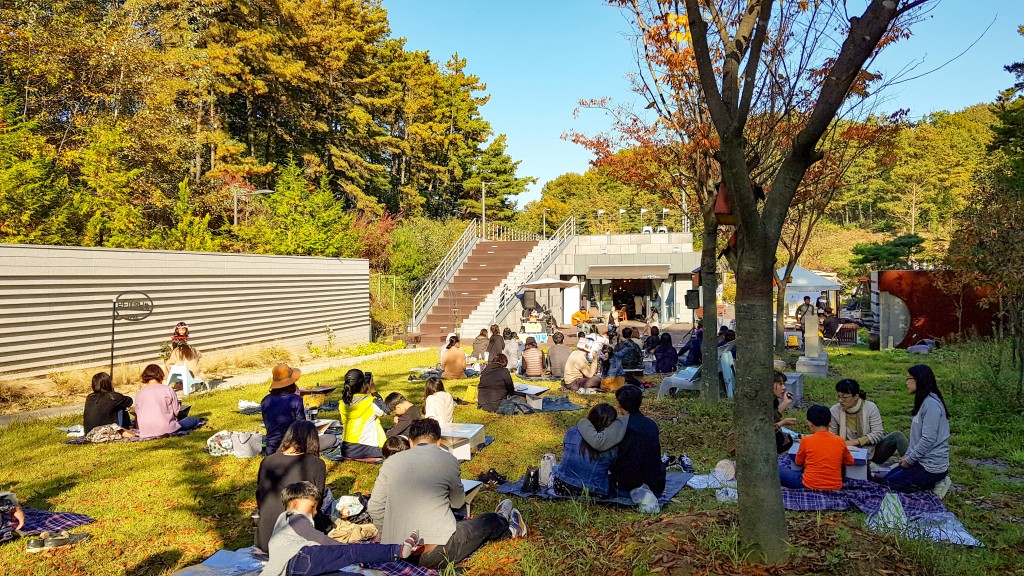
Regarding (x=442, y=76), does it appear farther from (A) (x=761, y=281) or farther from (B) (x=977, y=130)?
(B) (x=977, y=130)

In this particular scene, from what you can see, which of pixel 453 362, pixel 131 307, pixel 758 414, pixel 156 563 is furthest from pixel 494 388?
pixel 131 307

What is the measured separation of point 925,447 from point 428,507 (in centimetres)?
441

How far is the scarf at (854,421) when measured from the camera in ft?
22.3

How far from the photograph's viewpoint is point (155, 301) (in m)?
14.4

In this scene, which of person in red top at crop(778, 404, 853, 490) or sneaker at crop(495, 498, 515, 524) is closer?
sneaker at crop(495, 498, 515, 524)

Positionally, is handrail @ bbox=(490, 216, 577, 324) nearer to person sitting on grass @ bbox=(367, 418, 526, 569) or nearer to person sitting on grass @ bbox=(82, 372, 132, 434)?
person sitting on grass @ bbox=(82, 372, 132, 434)

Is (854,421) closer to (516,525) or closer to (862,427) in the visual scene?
(862,427)

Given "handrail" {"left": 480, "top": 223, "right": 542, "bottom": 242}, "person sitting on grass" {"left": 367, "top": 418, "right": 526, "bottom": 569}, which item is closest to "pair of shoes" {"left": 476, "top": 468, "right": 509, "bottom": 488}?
"person sitting on grass" {"left": 367, "top": 418, "right": 526, "bottom": 569}

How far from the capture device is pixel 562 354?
14219mm

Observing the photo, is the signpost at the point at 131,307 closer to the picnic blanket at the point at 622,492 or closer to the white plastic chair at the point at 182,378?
the white plastic chair at the point at 182,378

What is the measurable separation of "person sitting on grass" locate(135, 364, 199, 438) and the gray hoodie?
8837mm

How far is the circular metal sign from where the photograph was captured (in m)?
13.3

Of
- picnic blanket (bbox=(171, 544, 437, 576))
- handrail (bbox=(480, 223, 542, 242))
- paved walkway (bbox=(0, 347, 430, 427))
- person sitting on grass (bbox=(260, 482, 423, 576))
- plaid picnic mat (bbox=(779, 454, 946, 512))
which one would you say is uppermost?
handrail (bbox=(480, 223, 542, 242))

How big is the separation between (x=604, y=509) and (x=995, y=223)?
867cm
